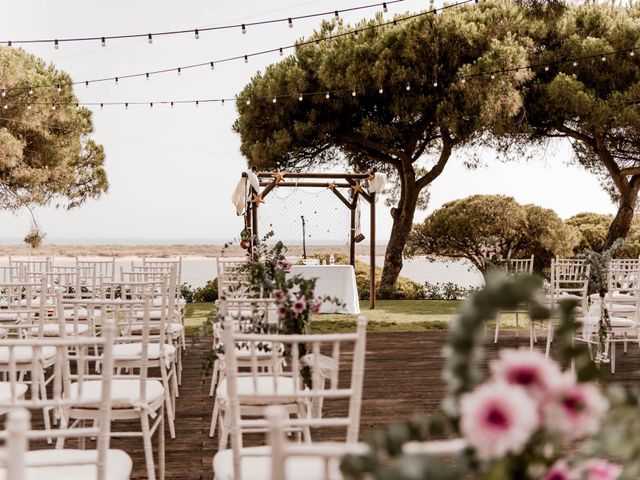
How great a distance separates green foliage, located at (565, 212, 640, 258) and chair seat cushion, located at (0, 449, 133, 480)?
10131mm

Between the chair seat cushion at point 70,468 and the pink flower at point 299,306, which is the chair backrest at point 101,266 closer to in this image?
the pink flower at point 299,306

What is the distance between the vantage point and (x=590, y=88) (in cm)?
1046

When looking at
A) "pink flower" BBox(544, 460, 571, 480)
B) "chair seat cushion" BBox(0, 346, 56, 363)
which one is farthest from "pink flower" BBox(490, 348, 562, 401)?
"chair seat cushion" BBox(0, 346, 56, 363)

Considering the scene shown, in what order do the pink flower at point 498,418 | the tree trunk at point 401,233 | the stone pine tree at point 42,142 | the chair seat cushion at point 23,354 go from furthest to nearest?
the tree trunk at point 401,233
the stone pine tree at point 42,142
the chair seat cushion at point 23,354
the pink flower at point 498,418

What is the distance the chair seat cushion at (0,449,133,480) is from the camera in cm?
189

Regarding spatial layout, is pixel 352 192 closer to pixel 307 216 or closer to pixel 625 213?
pixel 307 216

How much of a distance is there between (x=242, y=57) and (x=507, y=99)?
4303 millimetres

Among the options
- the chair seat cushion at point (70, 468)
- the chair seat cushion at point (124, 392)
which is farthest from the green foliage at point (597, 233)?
the chair seat cushion at point (70, 468)

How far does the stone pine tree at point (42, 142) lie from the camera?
1055 centimetres

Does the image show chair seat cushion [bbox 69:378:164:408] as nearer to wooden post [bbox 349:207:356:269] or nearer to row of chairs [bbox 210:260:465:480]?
row of chairs [bbox 210:260:465:480]

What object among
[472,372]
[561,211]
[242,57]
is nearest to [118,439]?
[472,372]

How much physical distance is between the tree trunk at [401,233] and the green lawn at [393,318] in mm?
1358

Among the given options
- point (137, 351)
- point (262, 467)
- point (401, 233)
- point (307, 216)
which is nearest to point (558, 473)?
point (262, 467)

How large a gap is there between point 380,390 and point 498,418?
13.1ft
